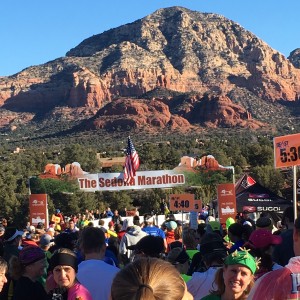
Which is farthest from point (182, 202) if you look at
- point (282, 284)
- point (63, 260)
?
point (282, 284)

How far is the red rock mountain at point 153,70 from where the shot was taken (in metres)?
159

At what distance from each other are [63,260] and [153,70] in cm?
15744

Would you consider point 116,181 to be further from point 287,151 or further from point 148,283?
point 148,283

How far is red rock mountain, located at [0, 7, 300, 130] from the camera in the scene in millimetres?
158625

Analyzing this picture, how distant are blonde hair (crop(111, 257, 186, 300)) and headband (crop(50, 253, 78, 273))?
218 cm

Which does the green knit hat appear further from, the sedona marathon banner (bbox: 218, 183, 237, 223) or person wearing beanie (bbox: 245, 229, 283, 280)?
the sedona marathon banner (bbox: 218, 183, 237, 223)

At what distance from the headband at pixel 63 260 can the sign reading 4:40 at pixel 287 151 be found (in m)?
8.42

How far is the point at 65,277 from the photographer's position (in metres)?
4.51

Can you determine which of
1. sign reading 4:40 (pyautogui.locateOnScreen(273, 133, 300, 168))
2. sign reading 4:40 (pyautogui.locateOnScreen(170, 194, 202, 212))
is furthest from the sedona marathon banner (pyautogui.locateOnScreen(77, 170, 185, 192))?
sign reading 4:40 (pyautogui.locateOnScreen(273, 133, 300, 168))

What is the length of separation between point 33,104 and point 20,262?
16195 cm

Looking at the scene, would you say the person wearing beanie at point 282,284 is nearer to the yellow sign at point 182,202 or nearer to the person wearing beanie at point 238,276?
the person wearing beanie at point 238,276

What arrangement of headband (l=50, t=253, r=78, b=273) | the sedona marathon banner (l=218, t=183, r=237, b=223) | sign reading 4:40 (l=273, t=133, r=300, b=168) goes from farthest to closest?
the sedona marathon banner (l=218, t=183, r=237, b=223) < sign reading 4:40 (l=273, t=133, r=300, b=168) < headband (l=50, t=253, r=78, b=273)

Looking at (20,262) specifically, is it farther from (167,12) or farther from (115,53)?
(167,12)

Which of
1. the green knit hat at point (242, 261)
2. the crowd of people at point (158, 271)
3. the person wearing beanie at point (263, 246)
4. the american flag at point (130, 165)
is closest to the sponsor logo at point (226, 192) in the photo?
the american flag at point (130, 165)
